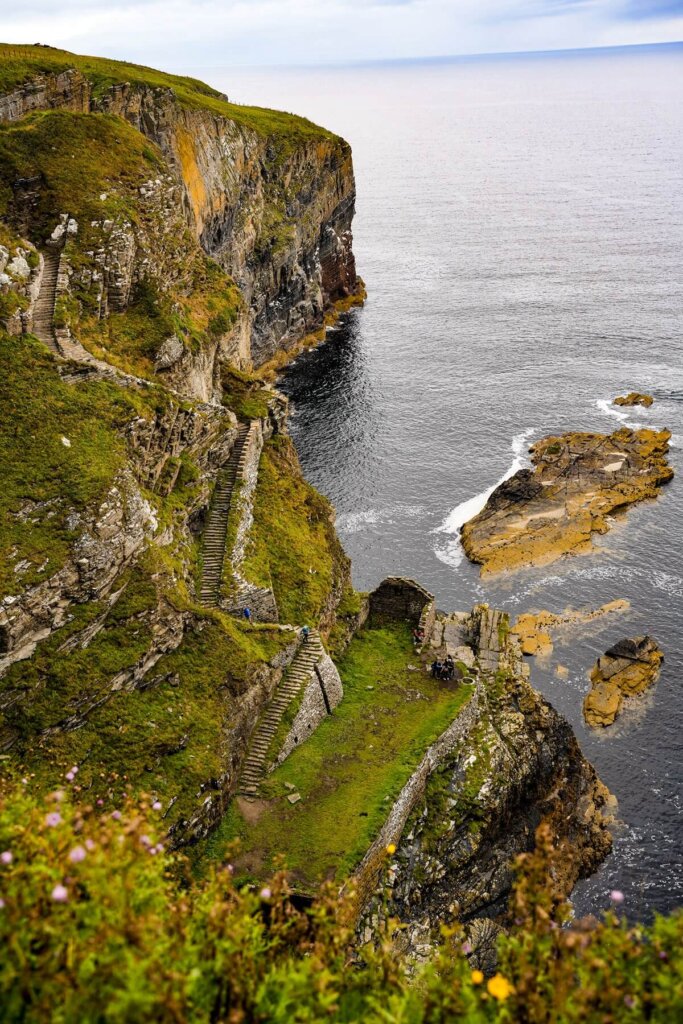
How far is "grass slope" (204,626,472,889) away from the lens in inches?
1647

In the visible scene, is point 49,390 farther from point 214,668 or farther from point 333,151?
point 333,151

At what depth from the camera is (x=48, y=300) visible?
57.5 meters

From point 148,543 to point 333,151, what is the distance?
408 ft

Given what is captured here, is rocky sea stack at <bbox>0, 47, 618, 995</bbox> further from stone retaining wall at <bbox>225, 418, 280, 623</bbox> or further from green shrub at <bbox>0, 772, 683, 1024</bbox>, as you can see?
green shrub at <bbox>0, 772, 683, 1024</bbox>

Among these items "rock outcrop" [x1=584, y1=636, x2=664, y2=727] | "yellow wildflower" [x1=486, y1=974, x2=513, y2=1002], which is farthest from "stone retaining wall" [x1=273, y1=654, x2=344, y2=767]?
"yellow wildflower" [x1=486, y1=974, x2=513, y2=1002]

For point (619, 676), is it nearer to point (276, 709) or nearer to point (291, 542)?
point (291, 542)

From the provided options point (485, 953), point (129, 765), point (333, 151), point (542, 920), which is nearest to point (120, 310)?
point (129, 765)

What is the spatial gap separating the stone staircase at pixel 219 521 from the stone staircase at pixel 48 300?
13.7m

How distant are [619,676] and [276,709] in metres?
32.4

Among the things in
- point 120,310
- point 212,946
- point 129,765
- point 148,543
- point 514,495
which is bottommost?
point 514,495

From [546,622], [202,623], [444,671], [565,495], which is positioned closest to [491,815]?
[444,671]

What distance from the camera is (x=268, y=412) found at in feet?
216

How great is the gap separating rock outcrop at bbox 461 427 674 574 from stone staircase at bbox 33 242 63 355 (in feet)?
152

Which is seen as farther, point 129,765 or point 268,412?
point 268,412
